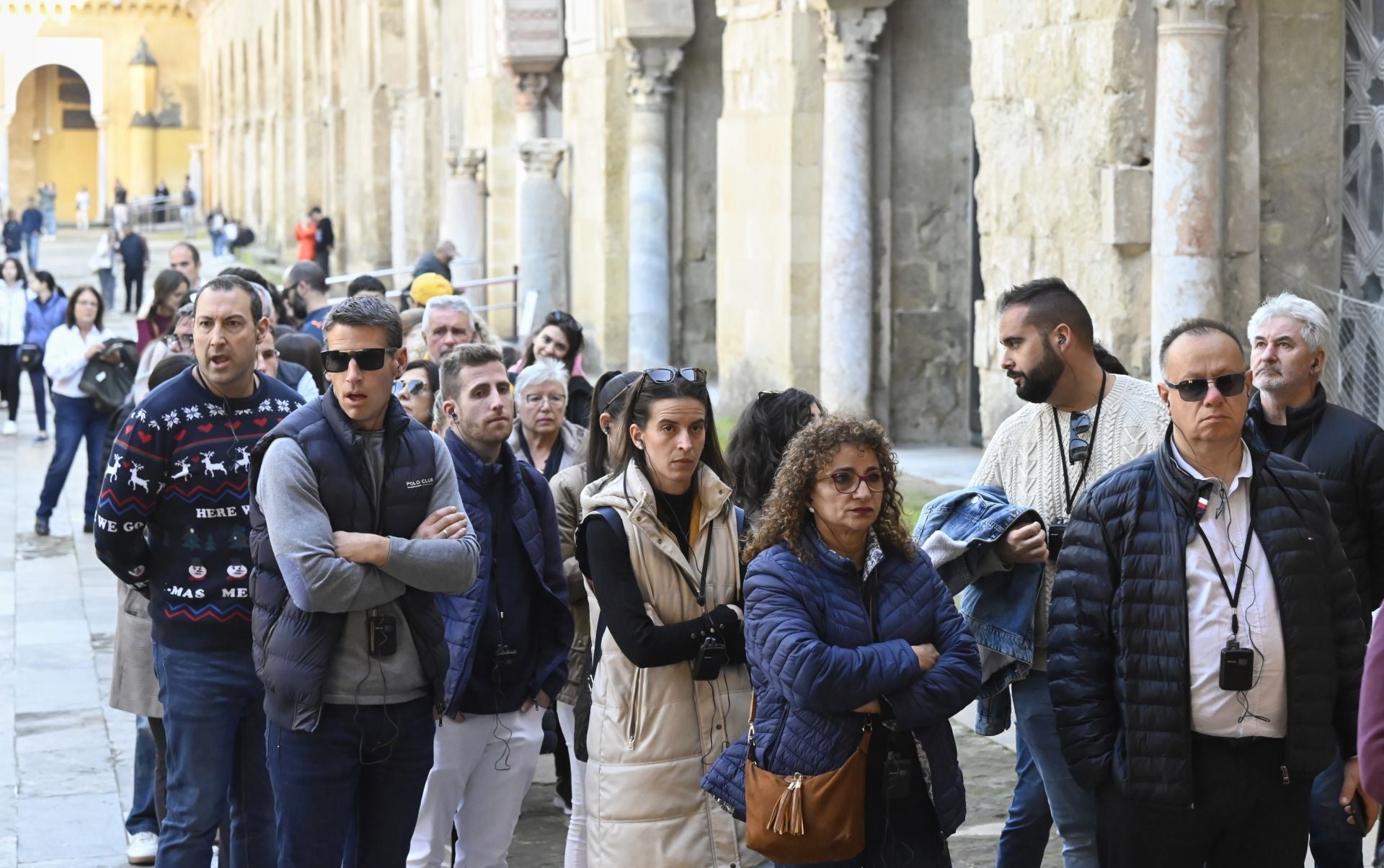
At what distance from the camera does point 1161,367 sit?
4133 mm

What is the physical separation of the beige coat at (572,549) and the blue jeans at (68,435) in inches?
304

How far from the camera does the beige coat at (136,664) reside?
5465 mm

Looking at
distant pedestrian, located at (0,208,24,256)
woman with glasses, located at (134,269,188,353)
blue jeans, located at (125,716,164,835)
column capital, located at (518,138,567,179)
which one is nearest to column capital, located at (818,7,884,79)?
woman with glasses, located at (134,269,188,353)

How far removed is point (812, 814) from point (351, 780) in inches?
44.4

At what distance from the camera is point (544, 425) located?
20.0ft

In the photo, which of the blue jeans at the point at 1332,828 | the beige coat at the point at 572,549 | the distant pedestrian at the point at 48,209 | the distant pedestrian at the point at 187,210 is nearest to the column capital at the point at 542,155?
the beige coat at the point at 572,549

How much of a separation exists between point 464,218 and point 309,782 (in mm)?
17792

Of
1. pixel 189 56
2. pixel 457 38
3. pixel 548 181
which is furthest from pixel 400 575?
pixel 189 56

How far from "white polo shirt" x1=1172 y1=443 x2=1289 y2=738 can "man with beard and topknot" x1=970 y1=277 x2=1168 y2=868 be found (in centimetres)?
58

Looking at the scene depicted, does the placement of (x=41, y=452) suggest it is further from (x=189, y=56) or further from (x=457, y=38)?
(x=189, y=56)

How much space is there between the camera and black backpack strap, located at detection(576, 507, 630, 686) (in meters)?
4.52

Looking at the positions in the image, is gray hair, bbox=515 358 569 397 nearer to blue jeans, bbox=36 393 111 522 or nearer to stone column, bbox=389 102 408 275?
blue jeans, bbox=36 393 111 522

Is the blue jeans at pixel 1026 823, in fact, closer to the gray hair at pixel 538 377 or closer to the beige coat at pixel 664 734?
the beige coat at pixel 664 734

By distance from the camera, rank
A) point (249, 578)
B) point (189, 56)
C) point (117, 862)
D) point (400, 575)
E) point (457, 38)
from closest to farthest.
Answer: point (400, 575) → point (249, 578) → point (117, 862) → point (457, 38) → point (189, 56)
